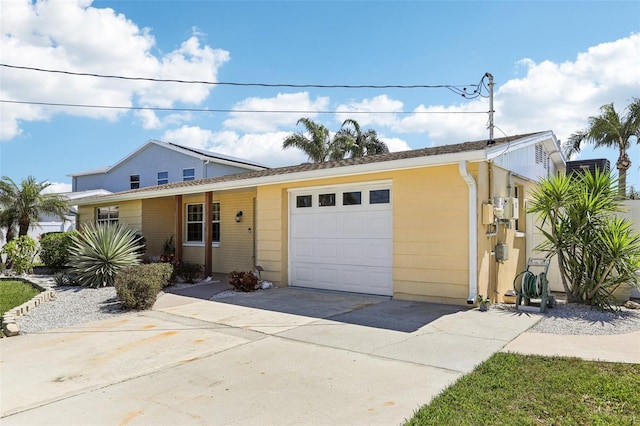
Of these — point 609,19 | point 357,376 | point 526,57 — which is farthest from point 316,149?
point 357,376

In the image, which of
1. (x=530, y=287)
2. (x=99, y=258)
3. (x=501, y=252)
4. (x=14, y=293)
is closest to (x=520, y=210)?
(x=501, y=252)

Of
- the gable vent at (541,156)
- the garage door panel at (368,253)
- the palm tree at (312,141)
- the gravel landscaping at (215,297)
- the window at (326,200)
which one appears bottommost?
the gravel landscaping at (215,297)

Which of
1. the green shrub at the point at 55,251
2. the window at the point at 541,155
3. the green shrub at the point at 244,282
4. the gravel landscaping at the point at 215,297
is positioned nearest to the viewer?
the gravel landscaping at the point at 215,297

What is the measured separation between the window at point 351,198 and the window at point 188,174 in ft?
50.8

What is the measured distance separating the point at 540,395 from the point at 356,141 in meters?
25.0

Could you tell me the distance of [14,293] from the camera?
31.8ft

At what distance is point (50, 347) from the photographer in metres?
5.59

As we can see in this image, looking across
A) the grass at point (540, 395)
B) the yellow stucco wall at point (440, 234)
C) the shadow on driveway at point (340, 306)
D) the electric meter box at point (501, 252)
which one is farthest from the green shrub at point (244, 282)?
the grass at point (540, 395)

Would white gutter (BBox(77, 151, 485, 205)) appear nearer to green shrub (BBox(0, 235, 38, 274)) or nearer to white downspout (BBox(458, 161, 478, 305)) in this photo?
white downspout (BBox(458, 161, 478, 305))

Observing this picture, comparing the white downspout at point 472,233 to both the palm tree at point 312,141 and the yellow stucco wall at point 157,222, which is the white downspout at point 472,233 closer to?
the yellow stucco wall at point 157,222

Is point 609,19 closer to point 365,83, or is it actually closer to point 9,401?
point 365,83

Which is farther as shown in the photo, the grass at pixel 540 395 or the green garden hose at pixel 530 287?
the green garden hose at pixel 530 287

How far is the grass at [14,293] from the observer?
827cm

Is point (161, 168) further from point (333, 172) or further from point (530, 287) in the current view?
point (530, 287)
